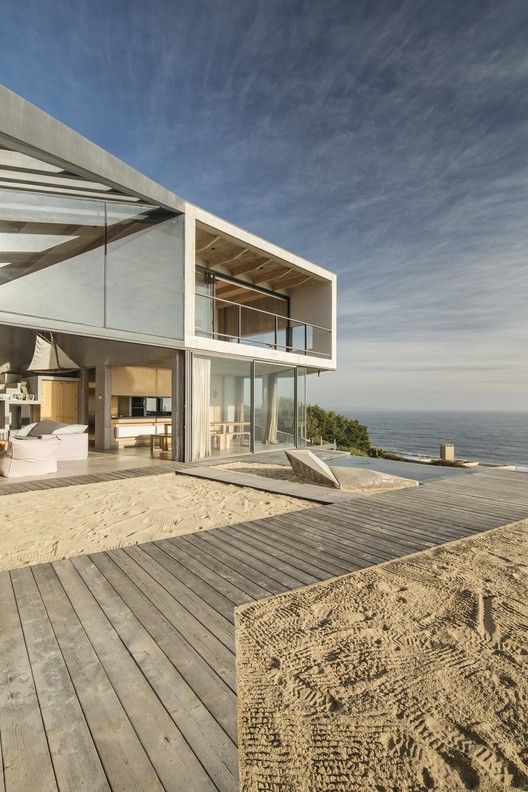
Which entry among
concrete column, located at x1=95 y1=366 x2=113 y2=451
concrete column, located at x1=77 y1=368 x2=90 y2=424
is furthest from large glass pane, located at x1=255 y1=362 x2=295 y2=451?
concrete column, located at x1=77 y1=368 x2=90 y2=424

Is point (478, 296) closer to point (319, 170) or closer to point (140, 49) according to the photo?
point (319, 170)

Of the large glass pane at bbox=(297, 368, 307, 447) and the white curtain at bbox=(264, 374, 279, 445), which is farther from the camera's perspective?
the large glass pane at bbox=(297, 368, 307, 447)

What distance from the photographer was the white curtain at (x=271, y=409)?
38.5 ft

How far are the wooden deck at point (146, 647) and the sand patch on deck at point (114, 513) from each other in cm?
43

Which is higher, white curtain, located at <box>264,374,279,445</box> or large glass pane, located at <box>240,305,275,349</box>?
large glass pane, located at <box>240,305,275,349</box>

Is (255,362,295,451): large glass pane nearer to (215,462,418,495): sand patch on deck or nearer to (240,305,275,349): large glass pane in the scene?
(240,305,275,349): large glass pane

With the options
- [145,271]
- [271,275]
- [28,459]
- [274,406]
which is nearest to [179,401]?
[145,271]

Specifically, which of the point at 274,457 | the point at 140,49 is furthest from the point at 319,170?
the point at 274,457

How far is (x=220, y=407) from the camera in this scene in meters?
10.6

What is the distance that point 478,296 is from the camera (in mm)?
26328

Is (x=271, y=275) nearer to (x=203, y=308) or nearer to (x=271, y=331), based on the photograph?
(x=271, y=331)

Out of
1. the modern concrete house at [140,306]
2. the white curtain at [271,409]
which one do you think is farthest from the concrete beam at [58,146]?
the white curtain at [271,409]

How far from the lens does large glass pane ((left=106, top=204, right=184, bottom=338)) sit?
7.81 metres

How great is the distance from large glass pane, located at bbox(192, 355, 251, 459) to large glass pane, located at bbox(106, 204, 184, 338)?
1.31 metres
